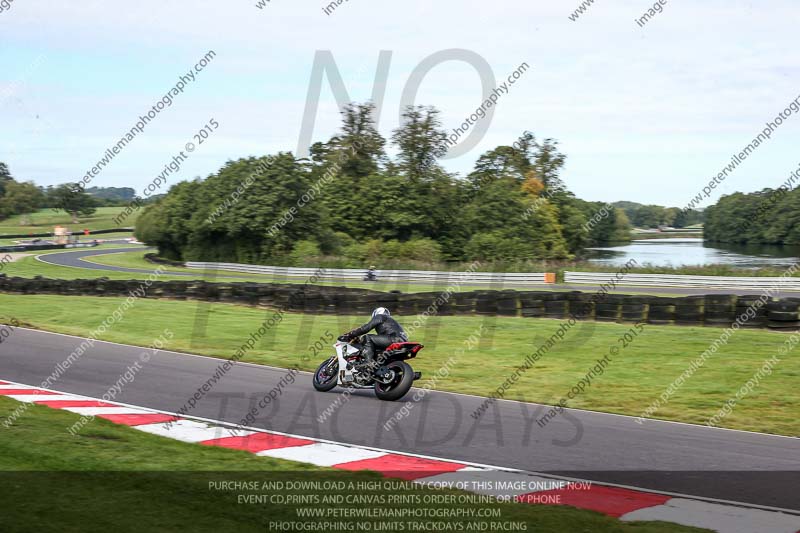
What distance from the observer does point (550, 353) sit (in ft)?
55.2

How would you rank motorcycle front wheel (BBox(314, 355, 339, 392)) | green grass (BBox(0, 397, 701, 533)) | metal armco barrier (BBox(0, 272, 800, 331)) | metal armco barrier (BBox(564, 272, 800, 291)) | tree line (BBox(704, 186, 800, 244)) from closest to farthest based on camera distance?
green grass (BBox(0, 397, 701, 533)), motorcycle front wheel (BBox(314, 355, 339, 392)), metal armco barrier (BBox(0, 272, 800, 331)), metal armco barrier (BBox(564, 272, 800, 291)), tree line (BBox(704, 186, 800, 244))

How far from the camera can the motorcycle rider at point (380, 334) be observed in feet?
39.0

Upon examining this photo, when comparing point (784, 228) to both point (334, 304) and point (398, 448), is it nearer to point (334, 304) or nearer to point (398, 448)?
point (334, 304)

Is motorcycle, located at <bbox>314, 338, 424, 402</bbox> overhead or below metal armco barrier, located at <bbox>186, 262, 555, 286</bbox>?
below

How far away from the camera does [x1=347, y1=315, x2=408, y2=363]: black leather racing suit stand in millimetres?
11883

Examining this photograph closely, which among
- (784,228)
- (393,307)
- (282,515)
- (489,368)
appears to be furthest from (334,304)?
(784,228)

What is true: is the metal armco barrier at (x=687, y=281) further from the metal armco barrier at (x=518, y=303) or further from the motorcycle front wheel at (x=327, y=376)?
the motorcycle front wheel at (x=327, y=376)

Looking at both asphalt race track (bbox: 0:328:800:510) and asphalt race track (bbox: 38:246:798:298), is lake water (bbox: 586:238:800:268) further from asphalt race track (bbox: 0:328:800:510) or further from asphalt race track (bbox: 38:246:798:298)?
asphalt race track (bbox: 0:328:800:510)

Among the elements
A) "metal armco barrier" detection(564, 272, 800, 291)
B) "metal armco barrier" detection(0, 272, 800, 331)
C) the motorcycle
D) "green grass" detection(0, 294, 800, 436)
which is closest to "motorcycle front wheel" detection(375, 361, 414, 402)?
the motorcycle

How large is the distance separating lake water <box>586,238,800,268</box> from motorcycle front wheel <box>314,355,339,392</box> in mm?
33841

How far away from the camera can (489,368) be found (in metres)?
15.2

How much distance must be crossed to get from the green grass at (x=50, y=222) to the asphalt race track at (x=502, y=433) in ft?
317

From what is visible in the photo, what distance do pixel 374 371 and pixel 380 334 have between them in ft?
1.94

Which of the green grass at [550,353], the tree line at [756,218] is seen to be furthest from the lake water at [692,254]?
the green grass at [550,353]
